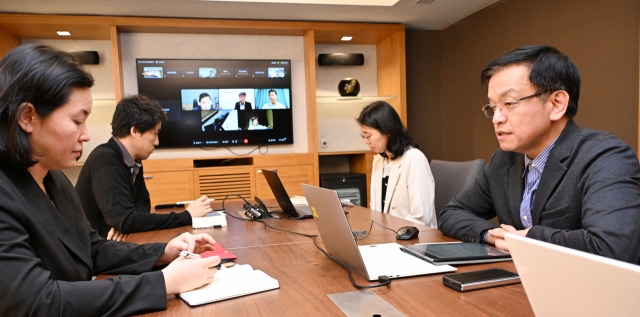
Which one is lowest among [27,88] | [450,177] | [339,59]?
[450,177]

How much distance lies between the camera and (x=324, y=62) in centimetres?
518

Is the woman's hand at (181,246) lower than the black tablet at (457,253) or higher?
higher

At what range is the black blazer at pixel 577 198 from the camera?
1215 mm

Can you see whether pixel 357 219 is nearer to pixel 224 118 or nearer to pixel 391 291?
pixel 391 291

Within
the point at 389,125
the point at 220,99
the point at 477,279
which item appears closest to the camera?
the point at 477,279

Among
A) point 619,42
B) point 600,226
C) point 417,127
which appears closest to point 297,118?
point 417,127

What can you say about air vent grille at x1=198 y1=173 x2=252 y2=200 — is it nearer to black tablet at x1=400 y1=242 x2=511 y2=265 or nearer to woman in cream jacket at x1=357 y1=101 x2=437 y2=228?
woman in cream jacket at x1=357 y1=101 x2=437 y2=228

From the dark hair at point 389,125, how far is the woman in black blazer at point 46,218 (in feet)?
6.03

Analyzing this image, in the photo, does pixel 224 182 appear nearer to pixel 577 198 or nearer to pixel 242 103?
pixel 242 103

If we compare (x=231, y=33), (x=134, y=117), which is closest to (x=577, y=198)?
(x=134, y=117)

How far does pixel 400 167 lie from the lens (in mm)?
2844

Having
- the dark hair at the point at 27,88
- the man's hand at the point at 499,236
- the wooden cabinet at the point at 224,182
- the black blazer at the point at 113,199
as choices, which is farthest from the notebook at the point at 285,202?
the wooden cabinet at the point at 224,182

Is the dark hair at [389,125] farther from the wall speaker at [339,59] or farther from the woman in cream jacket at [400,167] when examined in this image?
the wall speaker at [339,59]

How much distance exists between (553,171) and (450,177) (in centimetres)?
124
